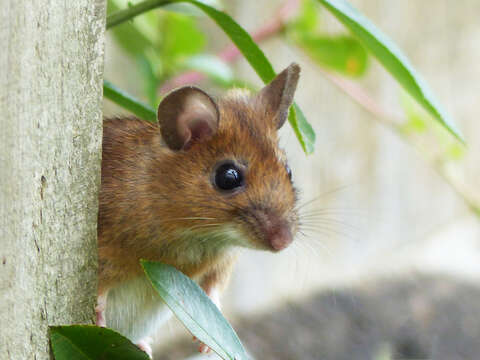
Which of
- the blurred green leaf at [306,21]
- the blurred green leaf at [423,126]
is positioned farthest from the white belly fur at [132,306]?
the blurred green leaf at [423,126]

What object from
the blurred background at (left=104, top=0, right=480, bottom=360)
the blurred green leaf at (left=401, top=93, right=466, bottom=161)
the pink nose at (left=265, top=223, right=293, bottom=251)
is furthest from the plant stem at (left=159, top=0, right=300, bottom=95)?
the pink nose at (left=265, top=223, right=293, bottom=251)

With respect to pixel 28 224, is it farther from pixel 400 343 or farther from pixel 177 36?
pixel 400 343

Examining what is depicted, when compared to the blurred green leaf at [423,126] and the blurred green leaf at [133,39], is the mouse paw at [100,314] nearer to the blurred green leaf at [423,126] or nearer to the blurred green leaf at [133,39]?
the blurred green leaf at [133,39]

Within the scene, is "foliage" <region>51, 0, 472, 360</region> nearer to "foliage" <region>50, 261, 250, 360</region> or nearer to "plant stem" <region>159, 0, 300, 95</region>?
"foliage" <region>50, 261, 250, 360</region>

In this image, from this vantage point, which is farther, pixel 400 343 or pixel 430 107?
pixel 400 343

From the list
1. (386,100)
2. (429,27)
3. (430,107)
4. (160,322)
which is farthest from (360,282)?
(430,107)

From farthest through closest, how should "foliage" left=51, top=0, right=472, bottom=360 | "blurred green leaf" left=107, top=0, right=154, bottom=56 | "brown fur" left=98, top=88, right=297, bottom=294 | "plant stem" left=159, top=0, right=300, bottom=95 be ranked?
"plant stem" left=159, top=0, right=300, bottom=95
"blurred green leaf" left=107, top=0, right=154, bottom=56
"brown fur" left=98, top=88, right=297, bottom=294
"foliage" left=51, top=0, right=472, bottom=360
